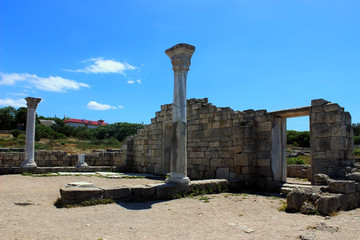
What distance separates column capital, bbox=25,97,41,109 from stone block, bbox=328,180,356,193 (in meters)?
13.5

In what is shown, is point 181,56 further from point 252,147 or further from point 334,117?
point 334,117

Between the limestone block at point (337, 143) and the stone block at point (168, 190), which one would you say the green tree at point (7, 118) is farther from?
the limestone block at point (337, 143)

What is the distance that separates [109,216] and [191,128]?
802 cm

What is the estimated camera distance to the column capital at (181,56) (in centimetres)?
835

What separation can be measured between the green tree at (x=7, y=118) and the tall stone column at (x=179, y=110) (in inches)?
2109

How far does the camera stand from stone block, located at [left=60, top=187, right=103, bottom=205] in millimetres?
6191

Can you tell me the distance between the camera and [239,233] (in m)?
4.47

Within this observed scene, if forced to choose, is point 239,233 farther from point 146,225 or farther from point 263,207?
point 263,207

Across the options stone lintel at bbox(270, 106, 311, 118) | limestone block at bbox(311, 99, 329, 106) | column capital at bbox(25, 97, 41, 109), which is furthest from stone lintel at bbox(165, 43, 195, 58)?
column capital at bbox(25, 97, 41, 109)

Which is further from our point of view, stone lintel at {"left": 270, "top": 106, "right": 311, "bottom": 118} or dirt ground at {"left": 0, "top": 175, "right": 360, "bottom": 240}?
stone lintel at {"left": 270, "top": 106, "right": 311, "bottom": 118}

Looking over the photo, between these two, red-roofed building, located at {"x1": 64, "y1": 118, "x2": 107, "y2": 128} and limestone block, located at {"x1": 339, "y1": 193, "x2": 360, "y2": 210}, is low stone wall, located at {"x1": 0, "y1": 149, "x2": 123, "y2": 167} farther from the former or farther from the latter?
red-roofed building, located at {"x1": 64, "y1": 118, "x2": 107, "y2": 128}

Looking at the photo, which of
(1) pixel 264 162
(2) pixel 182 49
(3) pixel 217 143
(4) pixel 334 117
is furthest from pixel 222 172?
(2) pixel 182 49

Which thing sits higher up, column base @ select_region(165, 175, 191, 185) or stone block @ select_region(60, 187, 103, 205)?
column base @ select_region(165, 175, 191, 185)

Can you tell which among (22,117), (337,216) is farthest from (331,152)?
(22,117)
